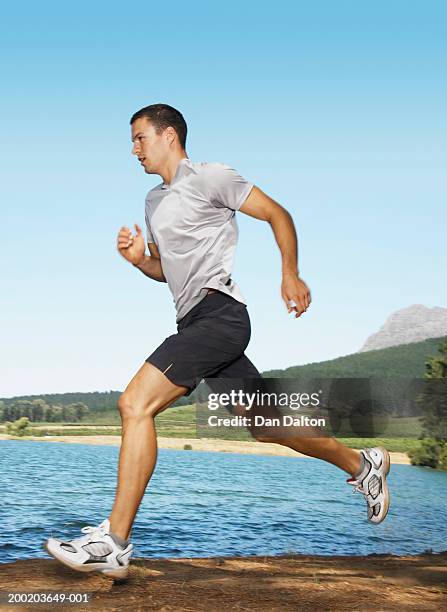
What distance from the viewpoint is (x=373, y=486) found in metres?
5.33

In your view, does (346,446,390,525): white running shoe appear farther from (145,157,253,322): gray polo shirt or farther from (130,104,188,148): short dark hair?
(130,104,188,148): short dark hair

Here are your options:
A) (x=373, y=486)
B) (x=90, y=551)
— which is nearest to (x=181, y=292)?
(x=90, y=551)

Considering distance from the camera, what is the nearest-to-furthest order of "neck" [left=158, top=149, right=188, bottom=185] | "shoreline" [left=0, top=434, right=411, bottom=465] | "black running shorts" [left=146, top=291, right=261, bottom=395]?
"black running shorts" [left=146, top=291, right=261, bottom=395] < "neck" [left=158, top=149, right=188, bottom=185] < "shoreline" [left=0, top=434, right=411, bottom=465]

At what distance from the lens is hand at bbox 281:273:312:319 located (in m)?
4.16

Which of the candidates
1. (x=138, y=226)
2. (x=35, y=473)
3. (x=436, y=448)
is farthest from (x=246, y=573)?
(x=35, y=473)

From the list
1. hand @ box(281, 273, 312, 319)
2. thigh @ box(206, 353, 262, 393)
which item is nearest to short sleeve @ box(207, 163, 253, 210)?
hand @ box(281, 273, 312, 319)

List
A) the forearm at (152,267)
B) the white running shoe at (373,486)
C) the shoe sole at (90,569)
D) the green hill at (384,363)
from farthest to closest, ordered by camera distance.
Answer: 1. the green hill at (384,363)
2. the white running shoe at (373,486)
3. the forearm at (152,267)
4. the shoe sole at (90,569)

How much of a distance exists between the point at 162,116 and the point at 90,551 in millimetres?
2486

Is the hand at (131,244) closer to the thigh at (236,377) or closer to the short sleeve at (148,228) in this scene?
the short sleeve at (148,228)

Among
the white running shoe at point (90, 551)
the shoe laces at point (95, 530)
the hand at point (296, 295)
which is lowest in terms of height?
the white running shoe at point (90, 551)

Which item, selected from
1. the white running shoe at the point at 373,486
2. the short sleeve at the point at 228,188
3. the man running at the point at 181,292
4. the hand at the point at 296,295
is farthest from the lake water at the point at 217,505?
the short sleeve at the point at 228,188

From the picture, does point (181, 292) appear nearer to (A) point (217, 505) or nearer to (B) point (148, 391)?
(B) point (148, 391)

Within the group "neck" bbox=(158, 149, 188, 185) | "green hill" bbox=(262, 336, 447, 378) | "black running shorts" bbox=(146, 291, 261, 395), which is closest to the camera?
"black running shorts" bbox=(146, 291, 261, 395)

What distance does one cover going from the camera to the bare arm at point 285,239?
4.18 metres
